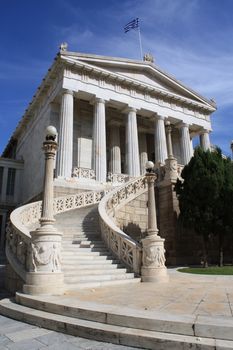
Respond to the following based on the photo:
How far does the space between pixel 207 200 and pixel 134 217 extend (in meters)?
4.26

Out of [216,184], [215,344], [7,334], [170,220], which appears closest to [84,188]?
[170,220]

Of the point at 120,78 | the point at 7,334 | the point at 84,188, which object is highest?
the point at 120,78

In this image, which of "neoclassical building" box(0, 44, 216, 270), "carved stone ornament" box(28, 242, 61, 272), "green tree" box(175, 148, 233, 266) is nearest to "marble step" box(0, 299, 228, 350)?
"carved stone ornament" box(28, 242, 61, 272)

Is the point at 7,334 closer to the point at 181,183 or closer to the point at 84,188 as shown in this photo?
the point at 181,183

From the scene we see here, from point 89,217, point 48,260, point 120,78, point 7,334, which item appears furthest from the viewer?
point 120,78

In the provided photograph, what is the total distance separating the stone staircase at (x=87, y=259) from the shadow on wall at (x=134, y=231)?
6.45 feet

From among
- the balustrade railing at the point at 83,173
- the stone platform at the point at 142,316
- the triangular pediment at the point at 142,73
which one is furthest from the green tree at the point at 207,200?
the triangular pediment at the point at 142,73

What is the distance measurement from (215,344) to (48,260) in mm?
4969

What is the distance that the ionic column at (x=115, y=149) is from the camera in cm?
3106

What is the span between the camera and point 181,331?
4238 millimetres

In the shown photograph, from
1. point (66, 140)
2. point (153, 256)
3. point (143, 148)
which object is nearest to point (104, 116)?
point (66, 140)

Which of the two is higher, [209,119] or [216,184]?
[209,119]

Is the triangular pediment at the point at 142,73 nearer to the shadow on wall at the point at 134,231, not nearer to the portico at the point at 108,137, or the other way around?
the portico at the point at 108,137

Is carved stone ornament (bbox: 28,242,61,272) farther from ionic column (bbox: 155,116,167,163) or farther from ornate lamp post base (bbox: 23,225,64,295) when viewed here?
ionic column (bbox: 155,116,167,163)
